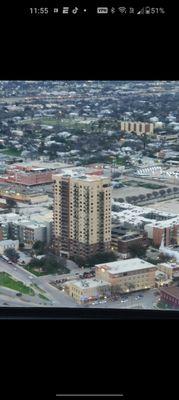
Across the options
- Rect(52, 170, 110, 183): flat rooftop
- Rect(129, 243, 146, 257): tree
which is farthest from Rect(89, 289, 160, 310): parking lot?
Rect(52, 170, 110, 183): flat rooftop

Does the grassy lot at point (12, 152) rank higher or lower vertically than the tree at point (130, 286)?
higher

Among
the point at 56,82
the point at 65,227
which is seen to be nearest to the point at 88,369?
the point at 65,227

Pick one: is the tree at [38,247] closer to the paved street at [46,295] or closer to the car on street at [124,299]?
the paved street at [46,295]

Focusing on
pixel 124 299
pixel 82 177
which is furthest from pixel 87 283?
pixel 82 177

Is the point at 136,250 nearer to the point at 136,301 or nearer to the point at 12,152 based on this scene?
the point at 136,301

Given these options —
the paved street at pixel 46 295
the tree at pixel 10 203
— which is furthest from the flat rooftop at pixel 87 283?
the tree at pixel 10 203
